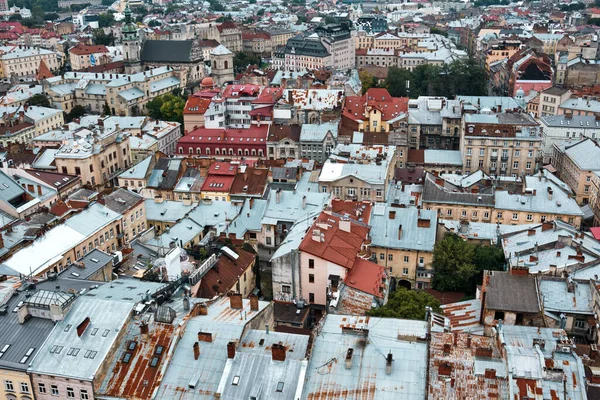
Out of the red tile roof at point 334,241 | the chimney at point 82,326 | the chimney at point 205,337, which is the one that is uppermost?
the chimney at point 82,326

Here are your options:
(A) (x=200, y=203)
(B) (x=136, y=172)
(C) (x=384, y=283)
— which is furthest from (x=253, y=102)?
(C) (x=384, y=283)

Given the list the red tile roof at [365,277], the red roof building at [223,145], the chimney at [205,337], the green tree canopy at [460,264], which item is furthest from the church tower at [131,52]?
the chimney at [205,337]

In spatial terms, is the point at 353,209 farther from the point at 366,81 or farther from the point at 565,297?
the point at 366,81

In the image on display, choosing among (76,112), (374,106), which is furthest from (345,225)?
(76,112)

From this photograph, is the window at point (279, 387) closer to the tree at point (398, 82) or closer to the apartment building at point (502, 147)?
the apartment building at point (502, 147)

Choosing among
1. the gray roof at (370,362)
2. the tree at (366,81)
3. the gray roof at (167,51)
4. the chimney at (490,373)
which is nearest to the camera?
the gray roof at (370,362)
